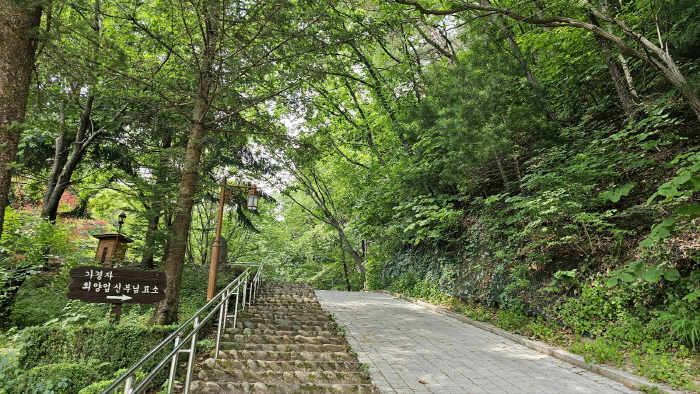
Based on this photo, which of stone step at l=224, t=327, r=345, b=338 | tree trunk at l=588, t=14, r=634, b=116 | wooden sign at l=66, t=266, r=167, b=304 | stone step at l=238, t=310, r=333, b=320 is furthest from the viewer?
stone step at l=238, t=310, r=333, b=320

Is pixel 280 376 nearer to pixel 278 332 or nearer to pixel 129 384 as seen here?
pixel 278 332

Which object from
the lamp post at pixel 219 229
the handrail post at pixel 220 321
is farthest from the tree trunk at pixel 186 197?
the handrail post at pixel 220 321

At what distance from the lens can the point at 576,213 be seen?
6.31 m

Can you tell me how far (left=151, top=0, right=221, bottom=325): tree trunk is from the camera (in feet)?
23.2

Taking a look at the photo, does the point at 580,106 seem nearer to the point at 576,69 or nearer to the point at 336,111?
the point at 576,69

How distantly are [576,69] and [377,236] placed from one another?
9.38 metres

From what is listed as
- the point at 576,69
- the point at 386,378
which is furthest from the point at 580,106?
the point at 386,378

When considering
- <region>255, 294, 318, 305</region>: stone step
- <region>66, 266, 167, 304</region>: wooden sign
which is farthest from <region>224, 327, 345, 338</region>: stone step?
<region>255, 294, 318, 305</region>: stone step

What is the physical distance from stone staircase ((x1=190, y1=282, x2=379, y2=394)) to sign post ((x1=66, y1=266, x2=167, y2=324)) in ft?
5.29

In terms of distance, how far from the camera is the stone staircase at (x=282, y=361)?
4148mm

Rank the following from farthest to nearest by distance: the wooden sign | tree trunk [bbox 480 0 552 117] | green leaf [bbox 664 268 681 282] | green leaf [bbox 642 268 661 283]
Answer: tree trunk [bbox 480 0 552 117]
the wooden sign
green leaf [bbox 664 268 681 282]
green leaf [bbox 642 268 661 283]

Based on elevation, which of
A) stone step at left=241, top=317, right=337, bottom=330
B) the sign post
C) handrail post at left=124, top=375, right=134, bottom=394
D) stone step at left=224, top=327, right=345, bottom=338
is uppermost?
the sign post

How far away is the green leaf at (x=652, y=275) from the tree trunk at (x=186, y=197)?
25.1 feet

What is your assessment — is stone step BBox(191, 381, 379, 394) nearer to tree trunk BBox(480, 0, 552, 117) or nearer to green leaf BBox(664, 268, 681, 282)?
green leaf BBox(664, 268, 681, 282)
